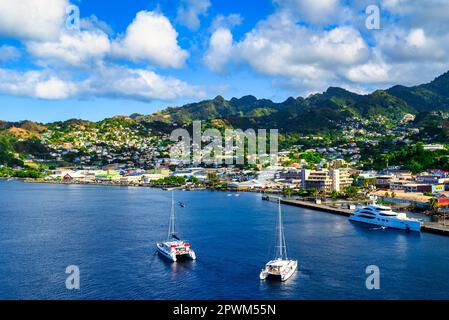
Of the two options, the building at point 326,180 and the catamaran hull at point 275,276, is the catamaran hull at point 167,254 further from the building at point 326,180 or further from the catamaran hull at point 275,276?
the building at point 326,180

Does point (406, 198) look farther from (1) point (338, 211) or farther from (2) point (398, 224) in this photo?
(2) point (398, 224)

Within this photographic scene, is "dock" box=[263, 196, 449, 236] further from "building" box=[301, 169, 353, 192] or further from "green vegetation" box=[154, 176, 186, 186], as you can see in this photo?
"green vegetation" box=[154, 176, 186, 186]

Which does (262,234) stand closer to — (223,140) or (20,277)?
(20,277)

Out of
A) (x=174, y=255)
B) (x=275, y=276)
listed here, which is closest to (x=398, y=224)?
(x=275, y=276)

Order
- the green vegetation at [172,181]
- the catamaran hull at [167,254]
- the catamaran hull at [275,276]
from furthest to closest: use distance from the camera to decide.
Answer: the green vegetation at [172,181] → the catamaran hull at [167,254] → the catamaran hull at [275,276]

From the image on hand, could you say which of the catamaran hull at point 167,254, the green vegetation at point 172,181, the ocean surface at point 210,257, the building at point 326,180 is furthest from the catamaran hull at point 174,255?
the green vegetation at point 172,181

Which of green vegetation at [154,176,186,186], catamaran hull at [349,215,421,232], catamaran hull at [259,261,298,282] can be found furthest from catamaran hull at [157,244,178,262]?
green vegetation at [154,176,186,186]

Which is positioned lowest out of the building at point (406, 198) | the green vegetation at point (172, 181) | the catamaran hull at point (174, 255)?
the catamaran hull at point (174, 255)
